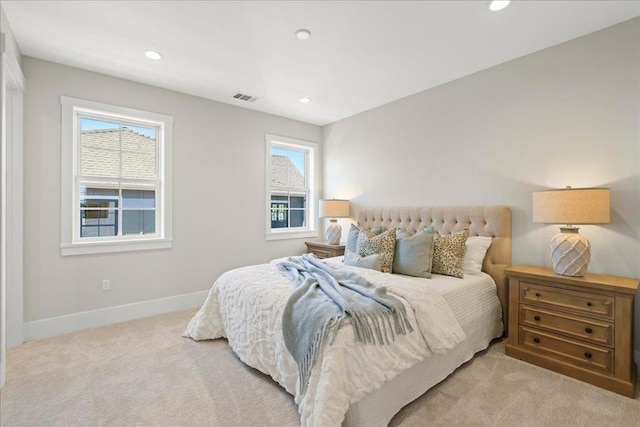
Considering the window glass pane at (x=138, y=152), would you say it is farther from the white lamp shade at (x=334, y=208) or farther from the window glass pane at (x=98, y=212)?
the white lamp shade at (x=334, y=208)

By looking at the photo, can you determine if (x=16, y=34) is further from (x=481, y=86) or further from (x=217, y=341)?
(x=481, y=86)

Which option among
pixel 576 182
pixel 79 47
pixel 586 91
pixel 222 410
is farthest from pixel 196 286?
pixel 586 91

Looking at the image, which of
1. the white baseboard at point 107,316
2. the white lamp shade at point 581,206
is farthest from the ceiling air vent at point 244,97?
the white lamp shade at point 581,206

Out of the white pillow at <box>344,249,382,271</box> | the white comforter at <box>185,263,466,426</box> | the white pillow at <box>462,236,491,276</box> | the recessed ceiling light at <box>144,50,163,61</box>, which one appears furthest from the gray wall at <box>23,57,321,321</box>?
the white pillow at <box>462,236,491,276</box>

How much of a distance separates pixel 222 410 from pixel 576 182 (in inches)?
126

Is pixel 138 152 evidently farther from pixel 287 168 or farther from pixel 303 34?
pixel 303 34

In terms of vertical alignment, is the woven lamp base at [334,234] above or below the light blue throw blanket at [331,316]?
above

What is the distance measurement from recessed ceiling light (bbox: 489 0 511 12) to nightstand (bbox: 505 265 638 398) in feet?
6.51

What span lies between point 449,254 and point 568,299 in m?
0.89

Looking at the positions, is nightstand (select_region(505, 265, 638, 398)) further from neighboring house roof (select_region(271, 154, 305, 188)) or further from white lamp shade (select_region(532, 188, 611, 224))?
neighboring house roof (select_region(271, 154, 305, 188))

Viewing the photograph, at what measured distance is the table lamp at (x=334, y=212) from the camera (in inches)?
173

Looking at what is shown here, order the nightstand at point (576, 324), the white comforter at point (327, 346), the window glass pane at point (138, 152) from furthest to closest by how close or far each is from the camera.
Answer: the window glass pane at point (138, 152) → the nightstand at point (576, 324) → the white comforter at point (327, 346)

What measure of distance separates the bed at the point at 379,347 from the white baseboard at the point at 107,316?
3.10 feet

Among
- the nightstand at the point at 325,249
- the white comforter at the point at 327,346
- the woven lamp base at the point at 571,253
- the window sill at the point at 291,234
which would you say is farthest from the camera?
the window sill at the point at 291,234
